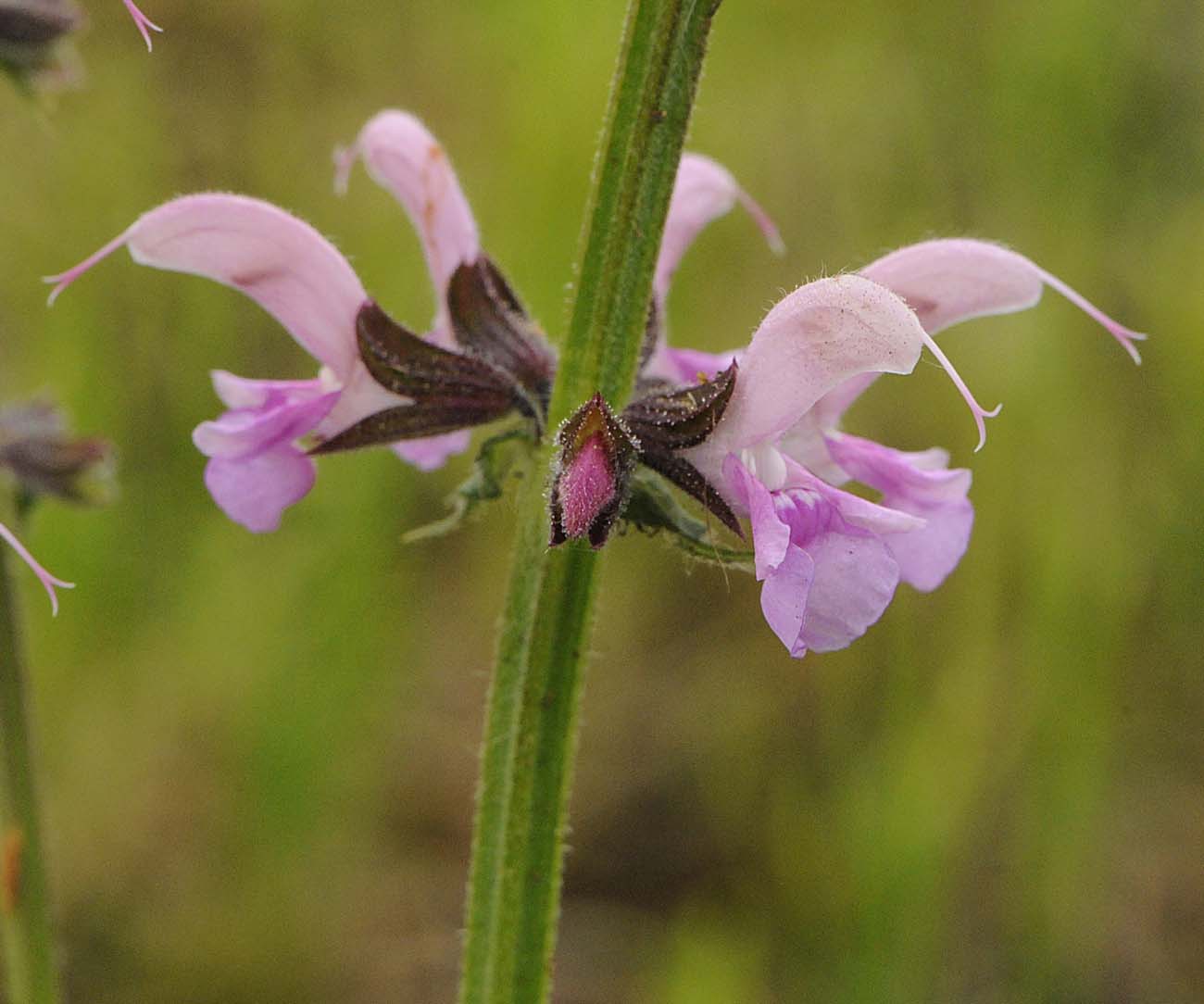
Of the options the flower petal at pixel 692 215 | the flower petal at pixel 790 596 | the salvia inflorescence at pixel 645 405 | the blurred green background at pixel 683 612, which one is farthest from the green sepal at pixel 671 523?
the blurred green background at pixel 683 612

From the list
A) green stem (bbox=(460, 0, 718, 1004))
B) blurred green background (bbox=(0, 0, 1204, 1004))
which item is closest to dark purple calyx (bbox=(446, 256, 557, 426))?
green stem (bbox=(460, 0, 718, 1004))

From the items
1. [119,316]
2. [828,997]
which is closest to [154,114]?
[119,316]

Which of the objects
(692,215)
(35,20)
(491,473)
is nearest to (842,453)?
(491,473)

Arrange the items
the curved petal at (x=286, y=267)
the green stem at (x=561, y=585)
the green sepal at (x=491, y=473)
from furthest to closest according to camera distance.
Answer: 1. the curved petal at (x=286, y=267)
2. the green sepal at (x=491, y=473)
3. the green stem at (x=561, y=585)

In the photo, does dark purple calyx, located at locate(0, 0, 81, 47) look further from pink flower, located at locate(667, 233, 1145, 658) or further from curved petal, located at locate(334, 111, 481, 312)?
pink flower, located at locate(667, 233, 1145, 658)

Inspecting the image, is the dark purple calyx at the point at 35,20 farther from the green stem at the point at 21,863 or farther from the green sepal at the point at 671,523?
the green sepal at the point at 671,523

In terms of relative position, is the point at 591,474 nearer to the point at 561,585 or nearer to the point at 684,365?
the point at 561,585

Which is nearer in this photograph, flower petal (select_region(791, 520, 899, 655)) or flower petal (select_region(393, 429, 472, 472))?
flower petal (select_region(791, 520, 899, 655))
